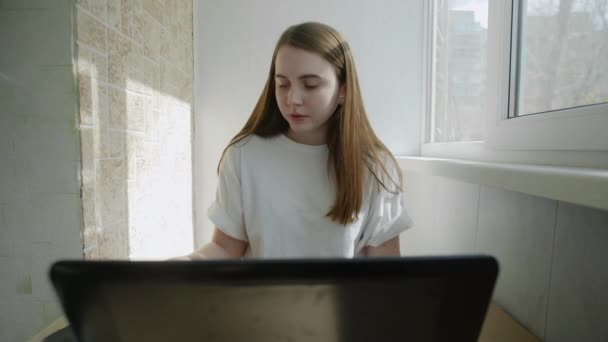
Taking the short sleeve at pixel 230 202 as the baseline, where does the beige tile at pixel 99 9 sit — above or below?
above

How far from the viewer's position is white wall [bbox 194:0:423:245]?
69.9 inches

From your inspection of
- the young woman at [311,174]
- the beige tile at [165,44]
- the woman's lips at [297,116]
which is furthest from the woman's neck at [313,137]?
the beige tile at [165,44]

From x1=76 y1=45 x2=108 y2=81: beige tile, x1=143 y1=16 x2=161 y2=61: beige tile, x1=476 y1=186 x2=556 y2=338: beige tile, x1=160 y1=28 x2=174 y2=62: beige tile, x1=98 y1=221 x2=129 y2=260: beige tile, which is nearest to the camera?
x1=476 y1=186 x2=556 y2=338: beige tile

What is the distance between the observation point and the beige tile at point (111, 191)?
0.97 meters

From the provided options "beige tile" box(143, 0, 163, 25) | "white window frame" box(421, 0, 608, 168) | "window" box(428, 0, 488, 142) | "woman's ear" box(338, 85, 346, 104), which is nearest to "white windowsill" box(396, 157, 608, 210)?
"white window frame" box(421, 0, 608, 168)

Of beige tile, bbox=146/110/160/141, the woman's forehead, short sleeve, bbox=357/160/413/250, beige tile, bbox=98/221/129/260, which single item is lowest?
beige tile, bbox=98/221/129/260

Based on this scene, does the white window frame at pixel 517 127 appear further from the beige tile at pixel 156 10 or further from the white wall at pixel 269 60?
the beige tile at pixel 156 10

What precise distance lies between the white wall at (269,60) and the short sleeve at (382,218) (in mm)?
998

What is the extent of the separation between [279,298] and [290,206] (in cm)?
66

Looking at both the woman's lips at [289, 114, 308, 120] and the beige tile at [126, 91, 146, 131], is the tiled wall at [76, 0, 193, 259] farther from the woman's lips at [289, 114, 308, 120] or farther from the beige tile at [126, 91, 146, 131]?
the woman's lips at [289, 114, 308, 120]

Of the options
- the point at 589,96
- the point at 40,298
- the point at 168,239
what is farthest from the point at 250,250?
the point at 589,96

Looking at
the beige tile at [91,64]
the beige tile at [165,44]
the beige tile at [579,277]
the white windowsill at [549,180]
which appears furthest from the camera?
the beige tile at [165,44]

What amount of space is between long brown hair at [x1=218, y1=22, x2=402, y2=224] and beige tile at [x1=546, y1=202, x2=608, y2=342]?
14.6 inches

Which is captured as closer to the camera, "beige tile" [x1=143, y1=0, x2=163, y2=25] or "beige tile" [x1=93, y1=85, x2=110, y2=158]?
"beige tile" [x1=93, y1=85, x2=110, y2=158]
